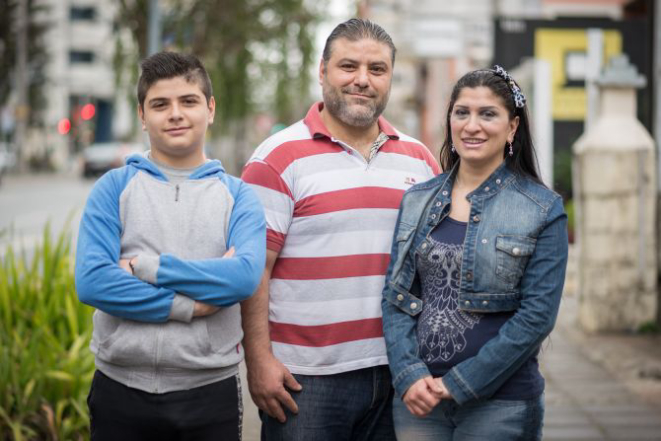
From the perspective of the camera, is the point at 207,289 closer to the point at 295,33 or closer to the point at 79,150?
the point at 295,33

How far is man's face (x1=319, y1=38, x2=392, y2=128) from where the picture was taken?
3.12 meters

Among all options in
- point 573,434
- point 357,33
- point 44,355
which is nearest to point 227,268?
point 357,33

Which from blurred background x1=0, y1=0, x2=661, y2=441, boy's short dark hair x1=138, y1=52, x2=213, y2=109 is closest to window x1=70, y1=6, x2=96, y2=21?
blurred background x1=0, y1=0, x2=661, y2=441

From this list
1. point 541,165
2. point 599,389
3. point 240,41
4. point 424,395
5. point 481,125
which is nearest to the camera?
point 424,395

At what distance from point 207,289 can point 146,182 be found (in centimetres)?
41

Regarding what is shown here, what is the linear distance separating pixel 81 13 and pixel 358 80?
262 feet

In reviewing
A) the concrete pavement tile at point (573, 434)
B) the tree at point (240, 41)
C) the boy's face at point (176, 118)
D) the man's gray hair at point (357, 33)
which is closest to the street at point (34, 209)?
the tree at point (240, 41)

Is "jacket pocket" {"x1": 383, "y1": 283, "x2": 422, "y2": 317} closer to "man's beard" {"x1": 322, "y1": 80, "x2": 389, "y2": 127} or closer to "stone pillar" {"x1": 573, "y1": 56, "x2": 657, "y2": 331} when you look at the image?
"man's beard" {"x1": 322, "y1": 80, "x2": 389, "y2": 127}

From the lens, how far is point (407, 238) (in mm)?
2934

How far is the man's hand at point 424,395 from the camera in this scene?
9.02 ft

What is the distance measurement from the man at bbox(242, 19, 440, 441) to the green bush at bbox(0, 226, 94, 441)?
1.66m

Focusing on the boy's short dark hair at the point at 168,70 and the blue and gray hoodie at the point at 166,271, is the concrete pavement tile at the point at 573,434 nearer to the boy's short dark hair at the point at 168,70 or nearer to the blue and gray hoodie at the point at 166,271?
the blue and gray hoodie at the point at 166,271

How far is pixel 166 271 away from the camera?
263cm

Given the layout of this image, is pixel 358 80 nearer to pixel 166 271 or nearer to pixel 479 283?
pixel 479 283
